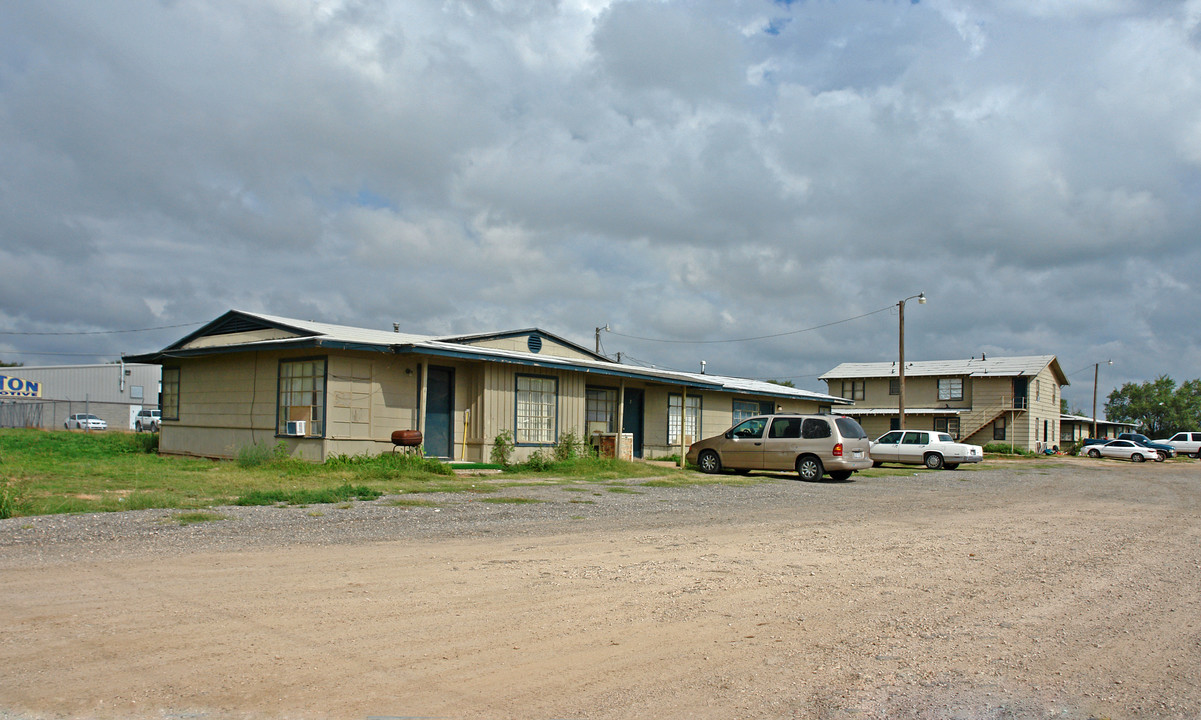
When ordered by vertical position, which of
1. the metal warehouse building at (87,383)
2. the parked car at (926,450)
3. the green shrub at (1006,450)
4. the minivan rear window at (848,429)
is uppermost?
the metal warehouse building at (87,383)

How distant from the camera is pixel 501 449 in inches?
762

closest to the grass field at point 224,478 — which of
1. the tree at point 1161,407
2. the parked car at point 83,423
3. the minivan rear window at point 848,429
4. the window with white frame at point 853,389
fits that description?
the minivan rear window at point 848,429

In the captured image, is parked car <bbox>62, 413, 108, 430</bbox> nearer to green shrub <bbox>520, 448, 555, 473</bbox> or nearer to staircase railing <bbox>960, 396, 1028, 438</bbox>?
green shrub <bbox>520, 448, 555, 473</bbox>

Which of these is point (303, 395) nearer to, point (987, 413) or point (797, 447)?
point (797, 447)

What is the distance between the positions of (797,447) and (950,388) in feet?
119

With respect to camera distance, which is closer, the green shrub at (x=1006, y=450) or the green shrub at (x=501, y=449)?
the green shrub at (x=501, y=449)

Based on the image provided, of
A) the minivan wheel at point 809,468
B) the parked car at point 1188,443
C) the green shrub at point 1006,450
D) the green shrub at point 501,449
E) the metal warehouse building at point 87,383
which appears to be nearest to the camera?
the green shrub at point 501,449

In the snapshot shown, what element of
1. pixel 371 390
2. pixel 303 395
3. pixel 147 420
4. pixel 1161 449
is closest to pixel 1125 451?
pixel 1161 449

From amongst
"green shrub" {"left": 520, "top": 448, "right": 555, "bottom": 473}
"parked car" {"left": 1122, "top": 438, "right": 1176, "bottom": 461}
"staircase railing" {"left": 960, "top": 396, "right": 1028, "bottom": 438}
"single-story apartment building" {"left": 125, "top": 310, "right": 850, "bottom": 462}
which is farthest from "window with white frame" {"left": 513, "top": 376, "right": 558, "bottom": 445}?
"parked car" {"left": 1122, "top": 438, "right": 1176, "bottom": 461}

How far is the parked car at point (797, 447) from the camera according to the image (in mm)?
19578

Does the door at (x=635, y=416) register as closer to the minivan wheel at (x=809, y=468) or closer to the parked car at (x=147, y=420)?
the minivan wheel at (x=809, y=468)

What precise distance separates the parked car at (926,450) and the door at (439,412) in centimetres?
1737

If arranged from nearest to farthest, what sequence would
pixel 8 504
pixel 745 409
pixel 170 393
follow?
pixel 8 504 → pixel 170 393 → pixel 745 409

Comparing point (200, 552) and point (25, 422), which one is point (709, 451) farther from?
point (25, 422)
